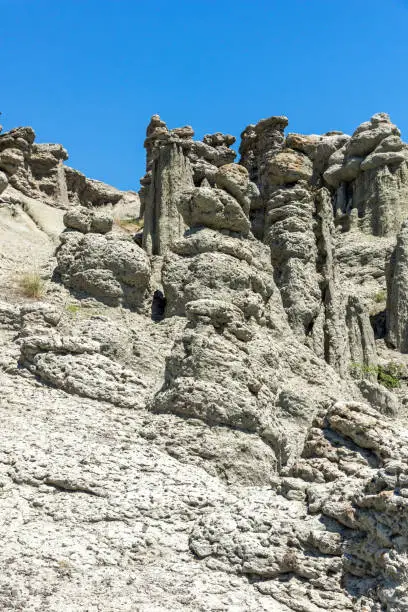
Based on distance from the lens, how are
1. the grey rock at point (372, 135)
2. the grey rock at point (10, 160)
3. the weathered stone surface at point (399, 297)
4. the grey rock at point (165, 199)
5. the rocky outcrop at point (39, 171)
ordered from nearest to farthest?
the grey rock at point (165, 199), the weathered stone surface at point (399, 297), the grey rock at point (10, 160), the rocky outcrop at point (39, 171), the grey rock at point (372, 135)

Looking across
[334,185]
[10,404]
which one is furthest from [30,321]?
[334,185]

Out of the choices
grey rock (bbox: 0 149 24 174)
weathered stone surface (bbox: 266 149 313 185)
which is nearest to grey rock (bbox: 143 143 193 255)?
weathered stone surface (bbox: 266 149 313 185)

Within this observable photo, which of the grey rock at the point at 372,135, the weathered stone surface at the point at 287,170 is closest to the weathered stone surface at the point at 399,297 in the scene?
the weathered stone surface at the point at 287,170

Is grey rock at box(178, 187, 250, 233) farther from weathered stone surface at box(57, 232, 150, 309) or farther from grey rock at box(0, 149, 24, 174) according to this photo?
grey rock at box(0, 149, 24, 174)

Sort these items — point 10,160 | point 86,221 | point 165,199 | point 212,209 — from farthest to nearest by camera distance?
point 10,160 < point 165,199 < point 86,221 < point 212,209

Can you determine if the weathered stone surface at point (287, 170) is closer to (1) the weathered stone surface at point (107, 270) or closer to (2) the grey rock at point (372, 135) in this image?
(1) the weathered stone surface at point (107, 270)

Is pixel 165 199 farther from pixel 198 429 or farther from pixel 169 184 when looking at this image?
Result: pixel 198 429

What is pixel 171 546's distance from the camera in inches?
309

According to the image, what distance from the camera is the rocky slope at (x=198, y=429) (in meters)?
7.25

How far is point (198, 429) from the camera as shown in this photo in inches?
384

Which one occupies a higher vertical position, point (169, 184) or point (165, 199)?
point (169, 184)

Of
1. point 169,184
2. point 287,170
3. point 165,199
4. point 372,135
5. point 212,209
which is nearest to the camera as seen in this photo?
point 212,209

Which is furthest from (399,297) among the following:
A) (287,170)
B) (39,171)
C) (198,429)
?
(39,171)

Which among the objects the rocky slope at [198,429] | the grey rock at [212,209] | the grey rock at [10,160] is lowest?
the rocky slope at [198,429]
